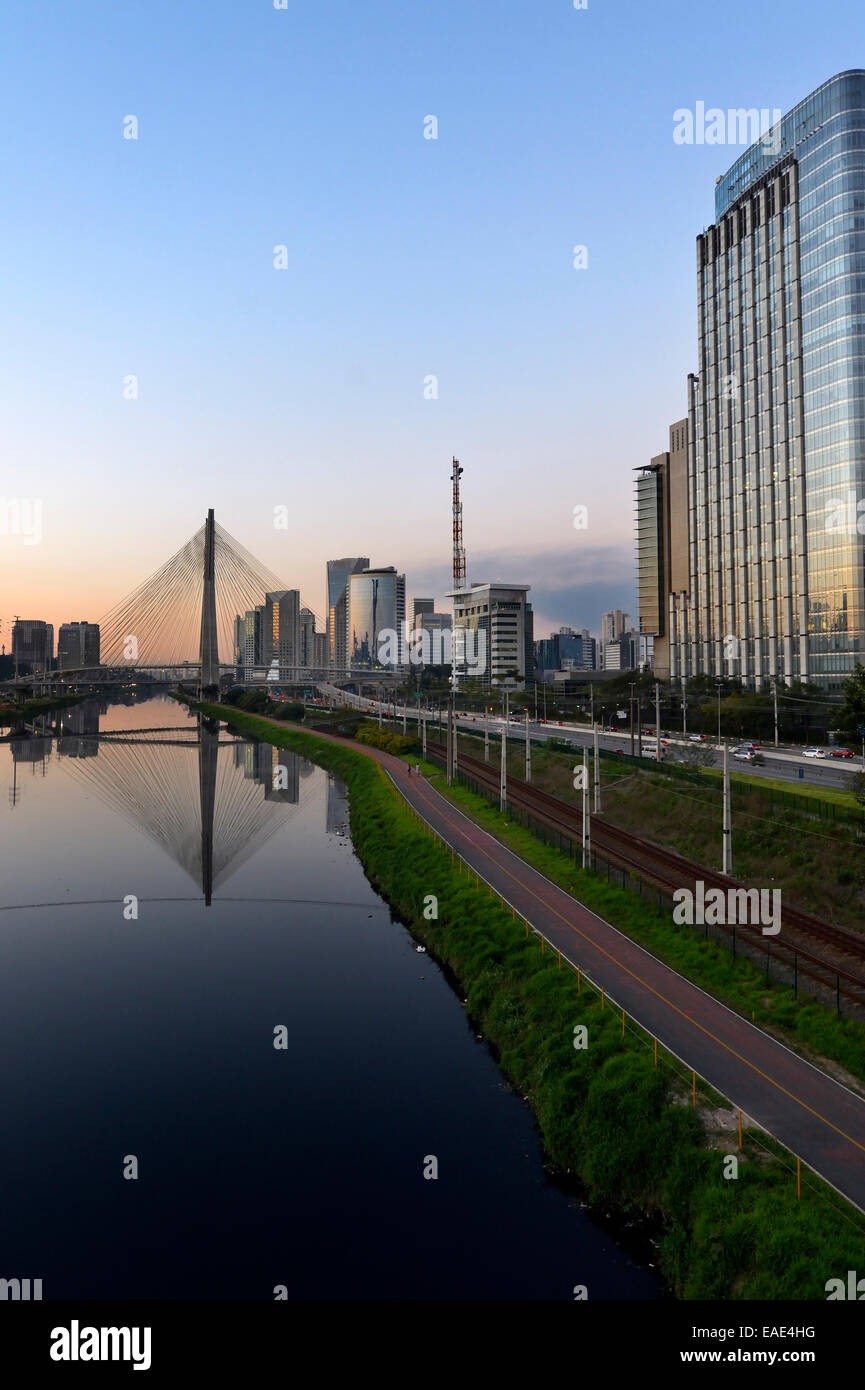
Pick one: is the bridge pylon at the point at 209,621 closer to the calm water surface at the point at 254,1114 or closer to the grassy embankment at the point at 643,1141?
the calm water surface at the point at 254,1114

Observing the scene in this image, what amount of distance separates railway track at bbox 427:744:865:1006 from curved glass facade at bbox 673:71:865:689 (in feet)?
176

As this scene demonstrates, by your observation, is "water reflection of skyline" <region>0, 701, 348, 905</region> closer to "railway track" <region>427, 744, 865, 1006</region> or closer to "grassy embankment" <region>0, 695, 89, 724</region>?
"grassy embankment" <region>0, 695, 89, 724</region>

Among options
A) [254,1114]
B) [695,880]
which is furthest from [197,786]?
[254,1114]

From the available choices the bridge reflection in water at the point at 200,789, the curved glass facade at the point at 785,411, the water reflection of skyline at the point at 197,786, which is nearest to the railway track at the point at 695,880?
the water reflection of skyline at the point at 197,786

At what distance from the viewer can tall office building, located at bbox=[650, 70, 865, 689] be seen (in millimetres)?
92438

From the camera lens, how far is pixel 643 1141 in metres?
18.4

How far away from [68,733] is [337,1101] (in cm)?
12905

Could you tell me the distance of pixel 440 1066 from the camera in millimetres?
24703

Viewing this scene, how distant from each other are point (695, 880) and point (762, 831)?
6018 millimetres

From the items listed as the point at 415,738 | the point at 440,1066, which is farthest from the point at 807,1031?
the point at 415,738

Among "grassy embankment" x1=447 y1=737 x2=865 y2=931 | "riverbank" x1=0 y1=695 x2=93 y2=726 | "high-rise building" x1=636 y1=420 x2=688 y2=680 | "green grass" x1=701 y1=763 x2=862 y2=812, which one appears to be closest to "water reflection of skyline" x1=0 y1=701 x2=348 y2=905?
"riverbank" x1=0 y1=695 x2=93 y2=726

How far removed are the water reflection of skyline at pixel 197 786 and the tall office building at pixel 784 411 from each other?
59539 millimetres

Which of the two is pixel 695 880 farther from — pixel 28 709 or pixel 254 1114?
pixel 28 709
